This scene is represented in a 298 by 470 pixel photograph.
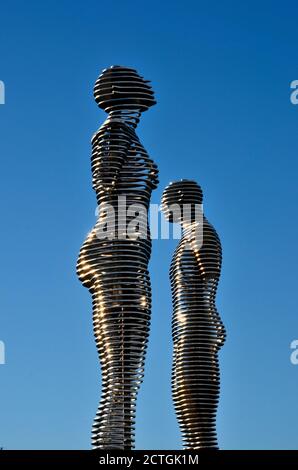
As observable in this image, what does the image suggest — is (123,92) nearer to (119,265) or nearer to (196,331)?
(119,265)

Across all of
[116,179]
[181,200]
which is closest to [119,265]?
[116,179]

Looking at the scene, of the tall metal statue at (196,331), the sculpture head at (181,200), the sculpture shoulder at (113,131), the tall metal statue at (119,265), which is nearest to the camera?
the tall metal statue at (119,265)

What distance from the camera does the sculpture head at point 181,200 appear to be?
85000mm

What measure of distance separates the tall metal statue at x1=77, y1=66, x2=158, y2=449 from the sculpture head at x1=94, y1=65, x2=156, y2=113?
58 millimetres

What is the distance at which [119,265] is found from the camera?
63.8 meters

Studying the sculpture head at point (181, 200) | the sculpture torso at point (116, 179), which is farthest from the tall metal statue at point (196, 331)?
the sculpture torso at point (116, 179)

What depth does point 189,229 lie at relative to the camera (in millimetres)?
83688

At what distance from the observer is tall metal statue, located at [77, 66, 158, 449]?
2469 inches

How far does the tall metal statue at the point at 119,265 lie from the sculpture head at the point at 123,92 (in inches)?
2.3

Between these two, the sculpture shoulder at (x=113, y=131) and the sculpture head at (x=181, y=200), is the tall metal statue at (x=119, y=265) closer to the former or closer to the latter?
the sculpture shoulder at (x=113, y=131)

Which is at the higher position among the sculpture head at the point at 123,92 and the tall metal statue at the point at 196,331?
the sculpture head at the point at 123,92

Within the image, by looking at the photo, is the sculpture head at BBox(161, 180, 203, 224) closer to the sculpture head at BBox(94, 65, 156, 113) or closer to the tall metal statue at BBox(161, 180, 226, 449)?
the tall metal statue at BBox(161, 180, 226, 449)

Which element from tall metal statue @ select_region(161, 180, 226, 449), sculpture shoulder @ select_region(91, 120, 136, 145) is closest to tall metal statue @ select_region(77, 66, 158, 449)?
sculpture shoulder @ select_region(91, 120, 136, 145)

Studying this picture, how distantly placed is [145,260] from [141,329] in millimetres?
3904
